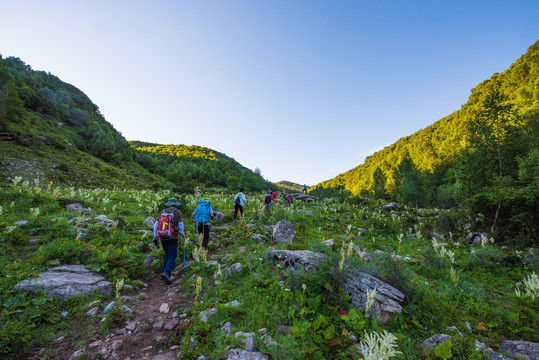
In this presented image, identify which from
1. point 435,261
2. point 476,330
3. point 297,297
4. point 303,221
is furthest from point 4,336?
point 303,221

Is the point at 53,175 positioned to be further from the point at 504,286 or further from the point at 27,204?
the point at 504,286

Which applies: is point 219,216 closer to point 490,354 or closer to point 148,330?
point 148,330

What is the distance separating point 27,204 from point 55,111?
2576 inches

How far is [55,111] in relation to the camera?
51.2 meters

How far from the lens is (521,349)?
321cm

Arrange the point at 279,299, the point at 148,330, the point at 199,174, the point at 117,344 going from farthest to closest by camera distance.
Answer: the point at 199,174 → the point at 279,299 → the point at 148,330 → the point at 117,344

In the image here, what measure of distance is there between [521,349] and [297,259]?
13.4ft

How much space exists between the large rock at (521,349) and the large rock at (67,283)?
7813mm

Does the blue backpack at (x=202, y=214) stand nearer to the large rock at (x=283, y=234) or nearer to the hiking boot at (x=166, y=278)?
the hiking boot at (x=166, y=278)

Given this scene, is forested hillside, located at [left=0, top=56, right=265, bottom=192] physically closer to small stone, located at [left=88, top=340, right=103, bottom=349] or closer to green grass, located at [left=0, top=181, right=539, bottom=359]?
green grass, located at [left=0, top=181, right=539, bottom=359]

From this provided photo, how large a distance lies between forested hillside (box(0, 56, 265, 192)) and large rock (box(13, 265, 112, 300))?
55.1 feet

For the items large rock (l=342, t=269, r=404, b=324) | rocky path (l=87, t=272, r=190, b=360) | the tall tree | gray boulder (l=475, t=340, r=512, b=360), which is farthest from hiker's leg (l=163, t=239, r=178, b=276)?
the tall tree

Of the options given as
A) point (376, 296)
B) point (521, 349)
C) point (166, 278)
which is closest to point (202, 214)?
point (166, 278)

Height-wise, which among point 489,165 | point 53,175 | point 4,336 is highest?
point 53,175
